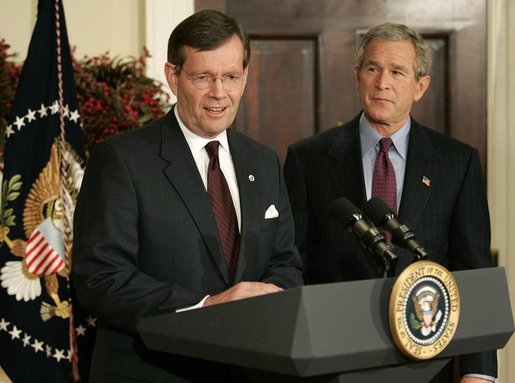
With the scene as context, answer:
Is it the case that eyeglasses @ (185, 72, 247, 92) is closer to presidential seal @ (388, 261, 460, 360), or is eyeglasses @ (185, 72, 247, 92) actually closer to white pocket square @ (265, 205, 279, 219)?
white pocket square @ (265, 205, 279, 219)

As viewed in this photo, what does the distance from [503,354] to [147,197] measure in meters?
2.58

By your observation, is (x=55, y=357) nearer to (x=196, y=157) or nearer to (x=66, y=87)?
(x=66, y=87)

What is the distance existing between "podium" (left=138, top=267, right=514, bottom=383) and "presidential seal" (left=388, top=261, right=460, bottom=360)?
0.03 metres

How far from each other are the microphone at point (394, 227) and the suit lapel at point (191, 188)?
1.20 feet

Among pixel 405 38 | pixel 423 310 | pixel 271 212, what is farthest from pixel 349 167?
pixel 423 310

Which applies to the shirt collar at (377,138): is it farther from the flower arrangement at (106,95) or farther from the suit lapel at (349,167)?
the flower arrangement at (106,95)

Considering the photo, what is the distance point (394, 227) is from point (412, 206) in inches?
30.0

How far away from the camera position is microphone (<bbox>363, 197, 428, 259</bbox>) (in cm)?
195

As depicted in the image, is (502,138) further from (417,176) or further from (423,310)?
(423,310)

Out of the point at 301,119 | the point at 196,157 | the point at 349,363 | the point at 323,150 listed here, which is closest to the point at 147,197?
the point at 196,157

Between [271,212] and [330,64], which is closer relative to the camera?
[271,212]

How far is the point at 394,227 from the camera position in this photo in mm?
1994

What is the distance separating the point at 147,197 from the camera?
2.20 m

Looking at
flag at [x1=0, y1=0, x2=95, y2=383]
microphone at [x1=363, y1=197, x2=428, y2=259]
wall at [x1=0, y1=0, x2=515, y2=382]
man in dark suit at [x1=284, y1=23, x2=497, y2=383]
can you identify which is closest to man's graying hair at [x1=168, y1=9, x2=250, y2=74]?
microphone at [x1=363, y1=197, x2=428, y2=259]
